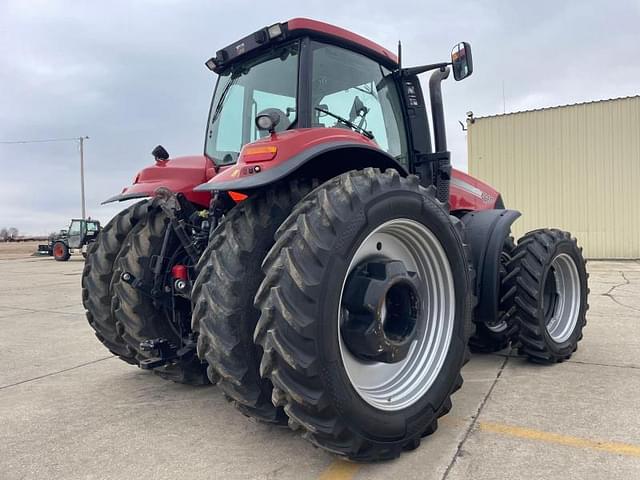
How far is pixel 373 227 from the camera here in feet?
7.90

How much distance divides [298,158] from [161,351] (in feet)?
5.27

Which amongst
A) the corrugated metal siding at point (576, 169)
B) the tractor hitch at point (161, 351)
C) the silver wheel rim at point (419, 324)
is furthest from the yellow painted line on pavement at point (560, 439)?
the corrugated metal siding at point (576, 169)

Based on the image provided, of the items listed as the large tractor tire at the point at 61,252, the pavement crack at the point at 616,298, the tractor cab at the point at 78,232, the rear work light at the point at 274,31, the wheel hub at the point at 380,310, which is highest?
the rear work light at the point at 274,31

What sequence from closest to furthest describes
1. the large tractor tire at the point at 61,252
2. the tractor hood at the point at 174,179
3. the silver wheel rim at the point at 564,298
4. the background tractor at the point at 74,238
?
the tractor hood at the point at 174,179, the silver wheel rim at the point at 564,298, the background tractor at the point at 74,238, the large tractor tire at the point at 61,252

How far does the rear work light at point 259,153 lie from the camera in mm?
2410

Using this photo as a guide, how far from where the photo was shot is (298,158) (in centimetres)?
240

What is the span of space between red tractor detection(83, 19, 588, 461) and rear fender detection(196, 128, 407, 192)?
0.4 inches

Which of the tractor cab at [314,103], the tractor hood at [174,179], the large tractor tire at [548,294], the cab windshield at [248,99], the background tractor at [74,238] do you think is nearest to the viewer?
the tractor cab at [314,103]

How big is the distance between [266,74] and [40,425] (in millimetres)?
2661

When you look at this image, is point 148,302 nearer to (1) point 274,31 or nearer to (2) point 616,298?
(1) point 274,31

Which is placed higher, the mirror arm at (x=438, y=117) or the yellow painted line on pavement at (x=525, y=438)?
the mirror arm at (x=438, y=117)

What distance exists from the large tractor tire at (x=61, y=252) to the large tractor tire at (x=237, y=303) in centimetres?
2437

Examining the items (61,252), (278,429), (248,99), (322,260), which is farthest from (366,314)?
(61,252)

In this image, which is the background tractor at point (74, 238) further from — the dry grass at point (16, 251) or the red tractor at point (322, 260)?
the red tractor at point (322, 260)
